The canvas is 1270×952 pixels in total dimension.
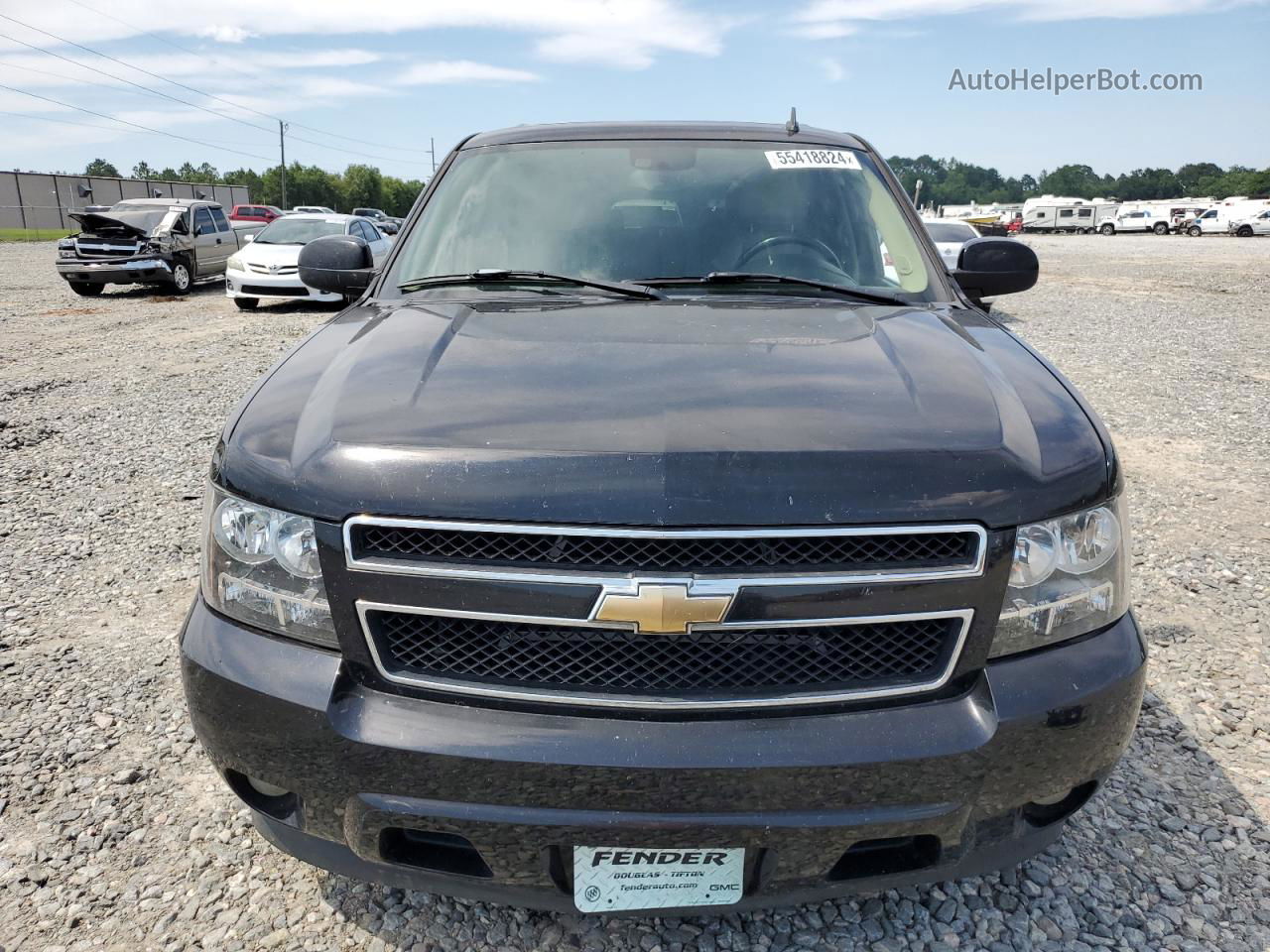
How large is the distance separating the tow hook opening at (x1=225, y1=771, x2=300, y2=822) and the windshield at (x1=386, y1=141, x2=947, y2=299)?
163 cm

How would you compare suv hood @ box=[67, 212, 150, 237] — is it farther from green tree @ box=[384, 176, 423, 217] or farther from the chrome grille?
green tree @ box=[384, 176, 423, 217]

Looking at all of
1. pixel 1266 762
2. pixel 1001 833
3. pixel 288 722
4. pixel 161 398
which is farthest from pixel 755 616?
pixel 161 398

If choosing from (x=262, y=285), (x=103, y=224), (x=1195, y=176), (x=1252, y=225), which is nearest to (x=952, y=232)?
(x=262, y=285)

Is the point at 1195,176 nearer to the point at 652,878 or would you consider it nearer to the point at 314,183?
the point at 314,183

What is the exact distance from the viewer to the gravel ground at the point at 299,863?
2.22m

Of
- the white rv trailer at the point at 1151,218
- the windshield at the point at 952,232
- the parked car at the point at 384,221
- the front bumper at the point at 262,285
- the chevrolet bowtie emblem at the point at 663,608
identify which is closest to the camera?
the chevrolet bowtie emblem at the point at 663,608

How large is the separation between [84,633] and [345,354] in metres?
2.27

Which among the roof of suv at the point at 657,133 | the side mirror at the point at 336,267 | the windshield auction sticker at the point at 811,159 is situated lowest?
the side mirror at the point at 336,267

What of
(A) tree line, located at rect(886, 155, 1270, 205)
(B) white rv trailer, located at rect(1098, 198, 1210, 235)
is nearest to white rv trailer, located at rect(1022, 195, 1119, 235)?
(B) white rv trailer, located at rect(1098, 198, 1210, 235)

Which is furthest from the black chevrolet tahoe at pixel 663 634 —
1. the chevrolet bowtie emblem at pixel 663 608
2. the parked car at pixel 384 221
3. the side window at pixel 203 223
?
the parked car at pixel 384 221

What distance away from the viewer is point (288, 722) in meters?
1.78

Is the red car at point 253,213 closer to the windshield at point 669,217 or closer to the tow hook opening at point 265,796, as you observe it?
the windshield at point 669,217

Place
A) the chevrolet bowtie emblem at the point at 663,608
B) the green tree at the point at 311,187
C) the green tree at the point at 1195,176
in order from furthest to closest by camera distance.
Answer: the green tree at the point at 1195,176, the green tree at the point at 311,187, the chevrolet bowtie emblem at the point at 663,608

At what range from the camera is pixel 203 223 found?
18.8m
